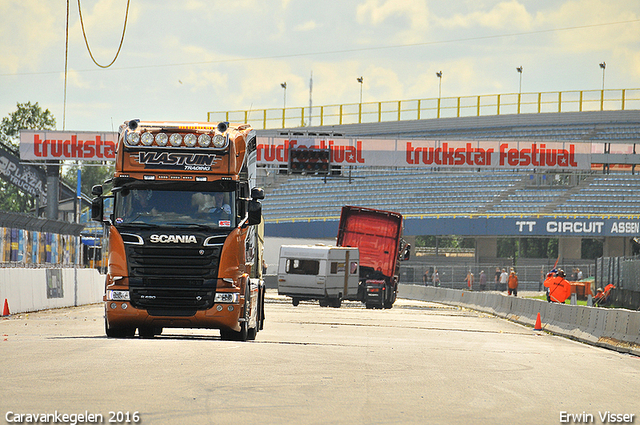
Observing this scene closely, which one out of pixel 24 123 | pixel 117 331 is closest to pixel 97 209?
pixel 117 331

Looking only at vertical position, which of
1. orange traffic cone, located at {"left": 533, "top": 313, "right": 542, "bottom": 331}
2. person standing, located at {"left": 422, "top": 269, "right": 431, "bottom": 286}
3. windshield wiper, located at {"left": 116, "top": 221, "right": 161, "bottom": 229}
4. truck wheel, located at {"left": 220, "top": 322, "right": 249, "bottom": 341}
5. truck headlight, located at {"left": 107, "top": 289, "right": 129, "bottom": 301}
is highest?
windshield wiper, located at {"left": 116, "top": 221, "right": 161, "bottom": 229}

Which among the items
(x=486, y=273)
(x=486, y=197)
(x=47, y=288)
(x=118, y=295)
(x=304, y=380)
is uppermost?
(x=486, y=197)

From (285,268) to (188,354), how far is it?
2372cm

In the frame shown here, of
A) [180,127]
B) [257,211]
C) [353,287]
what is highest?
[180,127]

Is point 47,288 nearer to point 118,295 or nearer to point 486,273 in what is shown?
point 118,295

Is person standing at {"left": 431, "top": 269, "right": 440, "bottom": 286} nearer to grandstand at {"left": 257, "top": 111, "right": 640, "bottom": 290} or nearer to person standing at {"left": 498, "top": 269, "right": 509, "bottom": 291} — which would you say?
grandstand at {"left": 257, "top": 111, "right": 640, "bottom": 290}

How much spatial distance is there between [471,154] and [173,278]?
113 ft

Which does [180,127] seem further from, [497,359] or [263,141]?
[263,141]

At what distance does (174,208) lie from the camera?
14.3 m

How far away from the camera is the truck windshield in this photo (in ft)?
46.8

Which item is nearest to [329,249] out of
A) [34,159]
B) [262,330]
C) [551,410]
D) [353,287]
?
[353,287]

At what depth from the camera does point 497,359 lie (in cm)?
1452

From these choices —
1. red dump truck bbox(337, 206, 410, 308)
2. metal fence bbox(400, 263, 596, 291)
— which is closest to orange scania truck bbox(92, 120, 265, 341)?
red dump truck bbox(337, 206, 410, 308)

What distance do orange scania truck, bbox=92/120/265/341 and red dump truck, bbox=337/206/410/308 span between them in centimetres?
2201
